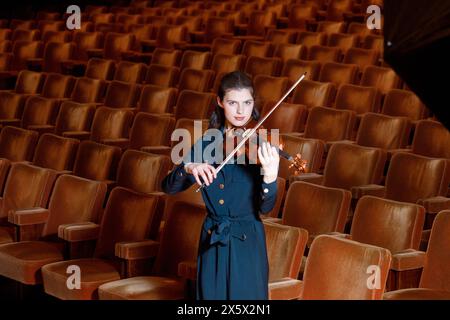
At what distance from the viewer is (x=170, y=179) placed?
20.3 inches

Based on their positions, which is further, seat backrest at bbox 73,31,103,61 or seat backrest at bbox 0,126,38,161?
seat backrest at bbox 73,31,103,61

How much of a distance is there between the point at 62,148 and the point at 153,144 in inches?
5.5

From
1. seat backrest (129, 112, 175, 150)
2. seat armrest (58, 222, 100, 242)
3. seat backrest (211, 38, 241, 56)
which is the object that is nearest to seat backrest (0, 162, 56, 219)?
seat armrest (58, 222, 100, 242)

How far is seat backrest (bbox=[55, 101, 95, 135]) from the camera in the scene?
1.26m

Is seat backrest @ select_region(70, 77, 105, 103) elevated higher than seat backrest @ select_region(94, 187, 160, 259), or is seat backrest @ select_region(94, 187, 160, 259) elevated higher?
seat backrest @ select_region(70, 77, 105, 103)

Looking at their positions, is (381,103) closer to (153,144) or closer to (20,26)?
(153,144)

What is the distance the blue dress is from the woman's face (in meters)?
0.03

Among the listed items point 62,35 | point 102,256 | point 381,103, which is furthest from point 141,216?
point 62,35

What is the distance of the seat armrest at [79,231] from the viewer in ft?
2.56

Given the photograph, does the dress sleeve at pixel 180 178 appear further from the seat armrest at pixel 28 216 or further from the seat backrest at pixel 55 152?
the seat backrest at pixel 55 152

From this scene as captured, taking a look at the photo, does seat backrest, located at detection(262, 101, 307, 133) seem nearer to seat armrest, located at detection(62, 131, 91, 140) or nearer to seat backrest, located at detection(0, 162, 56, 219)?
seat armrest, located at detection(62, 131, 91, 140)

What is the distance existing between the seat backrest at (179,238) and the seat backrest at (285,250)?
0.09m

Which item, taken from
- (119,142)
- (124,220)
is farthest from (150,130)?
(124,220)

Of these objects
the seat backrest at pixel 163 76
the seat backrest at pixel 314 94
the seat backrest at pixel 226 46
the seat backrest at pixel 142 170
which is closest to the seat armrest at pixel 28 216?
the seat backrest at pixel 142 170
